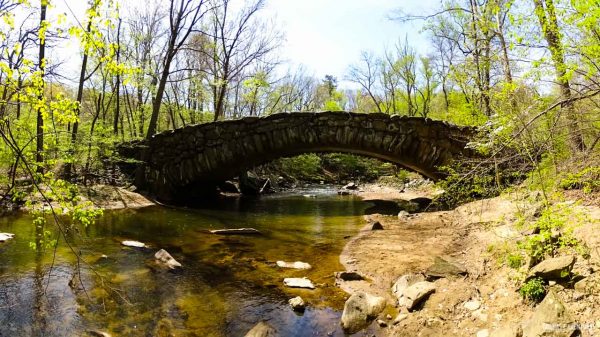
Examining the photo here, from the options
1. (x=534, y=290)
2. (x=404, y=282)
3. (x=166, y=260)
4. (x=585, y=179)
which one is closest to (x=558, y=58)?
(x=585, y=179)

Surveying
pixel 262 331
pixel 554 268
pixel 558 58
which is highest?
pixel 558 58

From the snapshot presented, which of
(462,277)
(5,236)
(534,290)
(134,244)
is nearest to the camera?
(534,290)

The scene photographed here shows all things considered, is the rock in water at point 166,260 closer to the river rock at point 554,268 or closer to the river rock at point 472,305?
the river rock at point 472,305

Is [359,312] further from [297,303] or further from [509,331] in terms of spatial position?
[509,331]

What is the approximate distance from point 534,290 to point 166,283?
4460mm

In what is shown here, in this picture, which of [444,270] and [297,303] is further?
[444,270]

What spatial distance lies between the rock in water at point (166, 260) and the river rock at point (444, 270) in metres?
3.79

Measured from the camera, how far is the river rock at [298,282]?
5516mm

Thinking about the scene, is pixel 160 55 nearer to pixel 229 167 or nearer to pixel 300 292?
pixel 229 167

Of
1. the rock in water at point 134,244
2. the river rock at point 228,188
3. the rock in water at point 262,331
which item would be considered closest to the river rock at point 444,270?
the rock in water at point 262,331

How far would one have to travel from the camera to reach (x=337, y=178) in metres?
31.4

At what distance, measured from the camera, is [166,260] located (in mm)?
6523

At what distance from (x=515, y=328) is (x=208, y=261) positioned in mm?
4745

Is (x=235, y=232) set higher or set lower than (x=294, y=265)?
higher
